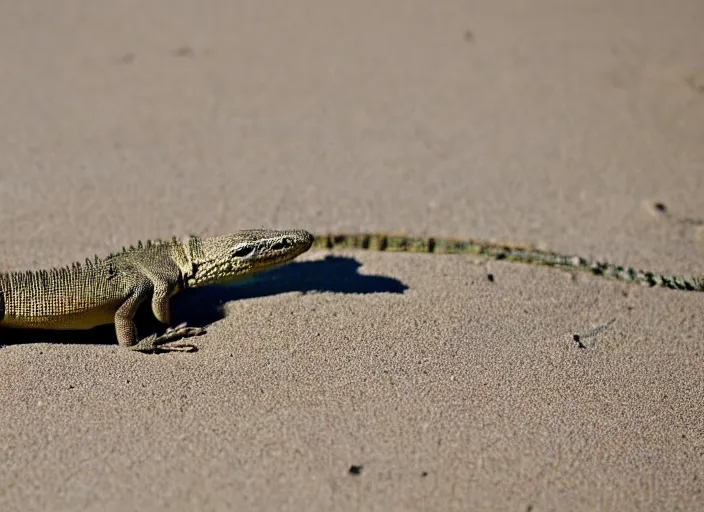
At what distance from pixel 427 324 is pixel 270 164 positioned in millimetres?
3017

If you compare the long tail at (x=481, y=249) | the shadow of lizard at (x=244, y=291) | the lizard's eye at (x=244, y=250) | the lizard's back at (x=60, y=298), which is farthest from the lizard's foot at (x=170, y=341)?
the long tail at (x=481, y=249)

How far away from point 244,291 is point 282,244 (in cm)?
56

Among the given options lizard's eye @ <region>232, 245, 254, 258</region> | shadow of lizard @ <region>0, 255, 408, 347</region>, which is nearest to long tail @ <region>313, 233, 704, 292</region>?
shadow of lizard @ <region>0, 255, 408, 347</region>

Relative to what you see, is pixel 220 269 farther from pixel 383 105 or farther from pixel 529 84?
pixel 529 84

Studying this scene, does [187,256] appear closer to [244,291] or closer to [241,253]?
[241,253]

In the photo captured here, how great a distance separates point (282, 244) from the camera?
222 inches

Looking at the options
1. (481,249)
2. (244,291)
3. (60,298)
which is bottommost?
(481,249)

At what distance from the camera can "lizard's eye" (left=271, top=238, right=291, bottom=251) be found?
5.62 metres

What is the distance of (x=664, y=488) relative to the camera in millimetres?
4367

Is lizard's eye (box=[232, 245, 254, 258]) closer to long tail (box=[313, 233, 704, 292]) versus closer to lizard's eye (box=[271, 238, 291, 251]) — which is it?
lizard's eye (box=[271, 238, 291, 251])

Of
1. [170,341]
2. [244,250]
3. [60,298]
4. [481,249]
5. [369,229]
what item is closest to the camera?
[60,298]

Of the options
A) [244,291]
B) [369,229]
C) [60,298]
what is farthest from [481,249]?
[60,298]

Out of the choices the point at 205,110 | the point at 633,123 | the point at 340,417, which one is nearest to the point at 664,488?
the point at 340,417

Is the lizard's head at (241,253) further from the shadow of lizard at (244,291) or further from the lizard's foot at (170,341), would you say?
the lizard's foot at (170,341)
